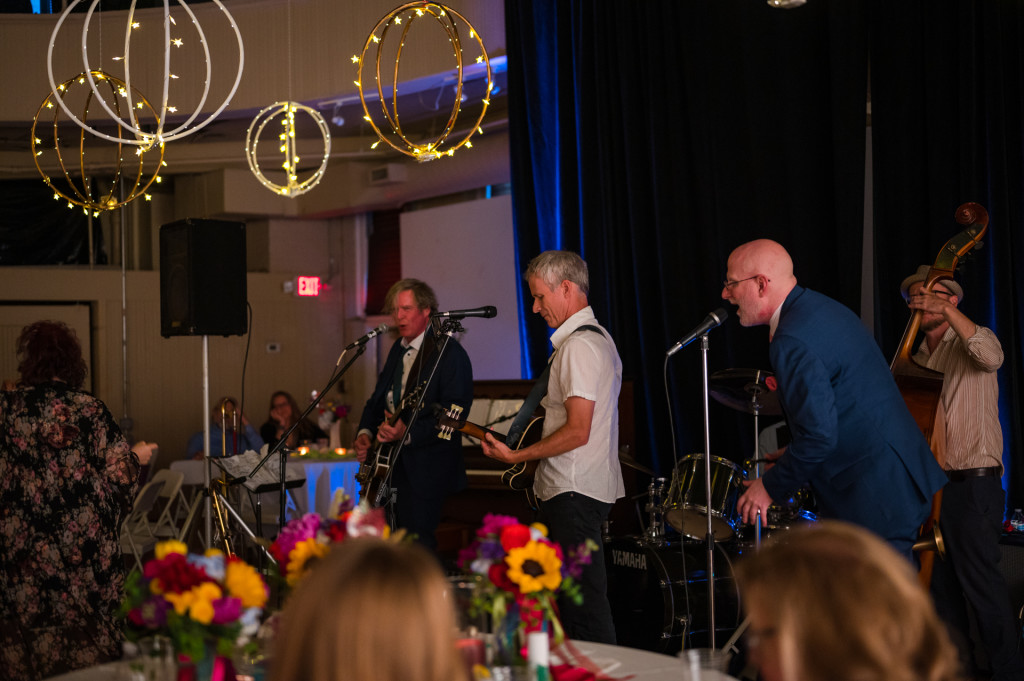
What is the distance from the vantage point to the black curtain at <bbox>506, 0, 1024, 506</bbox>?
4.87 metres

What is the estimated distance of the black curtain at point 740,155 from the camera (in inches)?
192

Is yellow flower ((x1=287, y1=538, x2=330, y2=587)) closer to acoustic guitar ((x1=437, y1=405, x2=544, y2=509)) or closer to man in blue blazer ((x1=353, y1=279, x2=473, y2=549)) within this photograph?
acoustic guitar ((x1=437, y1=405, x2=544, y2=509))

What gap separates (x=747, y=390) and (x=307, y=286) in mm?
7556

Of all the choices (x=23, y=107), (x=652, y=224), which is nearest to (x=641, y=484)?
(x=652, y=224)

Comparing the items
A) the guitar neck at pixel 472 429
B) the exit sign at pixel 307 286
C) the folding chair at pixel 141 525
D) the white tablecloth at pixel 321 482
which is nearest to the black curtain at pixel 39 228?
the exit sign at pixel 307 286

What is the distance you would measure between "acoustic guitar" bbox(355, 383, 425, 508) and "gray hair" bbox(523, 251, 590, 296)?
86 cm

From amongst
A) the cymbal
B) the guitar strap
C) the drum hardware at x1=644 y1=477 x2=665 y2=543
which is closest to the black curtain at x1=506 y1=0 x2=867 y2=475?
the drum hardware at x1=644 y1=477 x2=665 y2=543

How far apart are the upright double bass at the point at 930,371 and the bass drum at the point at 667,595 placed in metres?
0.92

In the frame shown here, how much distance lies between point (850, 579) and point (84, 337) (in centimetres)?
1059

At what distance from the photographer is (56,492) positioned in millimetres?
3865

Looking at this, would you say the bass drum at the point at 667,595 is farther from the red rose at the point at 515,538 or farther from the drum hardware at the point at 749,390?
the red rose at the point at 515,538

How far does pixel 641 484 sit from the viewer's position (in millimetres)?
6375

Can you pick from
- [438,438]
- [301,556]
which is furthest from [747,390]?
[301,556]

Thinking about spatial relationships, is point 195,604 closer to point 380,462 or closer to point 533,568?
point 533,568
